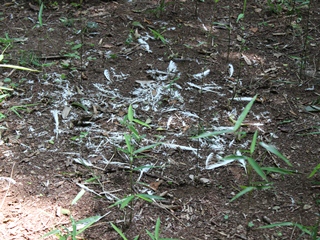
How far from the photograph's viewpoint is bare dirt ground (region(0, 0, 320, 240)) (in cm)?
183

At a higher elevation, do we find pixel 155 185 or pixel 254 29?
pixel 254 29

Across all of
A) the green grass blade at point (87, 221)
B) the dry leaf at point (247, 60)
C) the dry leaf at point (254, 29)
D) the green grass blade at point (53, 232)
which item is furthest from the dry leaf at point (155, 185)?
the dry leaf at point (254, 29)

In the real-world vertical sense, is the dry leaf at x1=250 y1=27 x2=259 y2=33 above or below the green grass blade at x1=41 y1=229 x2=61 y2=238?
above

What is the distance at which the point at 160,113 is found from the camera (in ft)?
7.69

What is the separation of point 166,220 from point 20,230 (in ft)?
1.93

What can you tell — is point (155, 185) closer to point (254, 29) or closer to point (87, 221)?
point (87, 221)

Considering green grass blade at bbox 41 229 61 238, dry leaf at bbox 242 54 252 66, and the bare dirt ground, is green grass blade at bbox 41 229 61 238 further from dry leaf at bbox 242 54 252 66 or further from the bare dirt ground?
dry leaf at bbox 242 54 252 66

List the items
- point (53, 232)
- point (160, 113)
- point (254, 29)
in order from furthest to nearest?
point (254, 29) → point (160, 113) → point (53, 232)

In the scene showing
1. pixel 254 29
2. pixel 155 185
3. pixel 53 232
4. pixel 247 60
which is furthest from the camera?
pixel 254 29

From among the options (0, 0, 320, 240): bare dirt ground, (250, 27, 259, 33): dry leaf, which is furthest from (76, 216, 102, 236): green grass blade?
(250, 27, 259, 33): dry leaf

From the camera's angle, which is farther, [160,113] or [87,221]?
[160,113]

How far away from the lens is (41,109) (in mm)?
2338

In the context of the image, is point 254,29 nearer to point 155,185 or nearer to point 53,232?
point 155,185

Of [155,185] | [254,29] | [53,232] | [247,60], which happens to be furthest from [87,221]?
[254,29]
